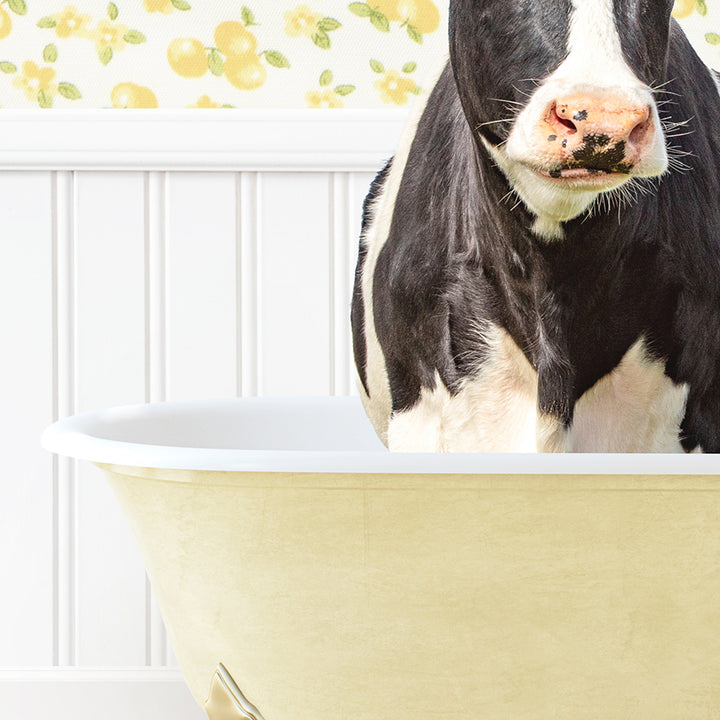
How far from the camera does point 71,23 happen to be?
49.0 inches

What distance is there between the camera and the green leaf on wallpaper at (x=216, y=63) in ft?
4.09

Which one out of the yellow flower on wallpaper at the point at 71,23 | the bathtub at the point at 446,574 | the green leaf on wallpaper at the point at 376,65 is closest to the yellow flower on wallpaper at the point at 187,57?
the yellow flower on wallpaper at the point at 71,23

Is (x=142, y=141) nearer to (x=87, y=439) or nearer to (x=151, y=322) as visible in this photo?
(x=151, y=322)

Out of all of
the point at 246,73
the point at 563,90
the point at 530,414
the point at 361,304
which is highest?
the point at 246,73

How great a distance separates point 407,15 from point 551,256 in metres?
0.65

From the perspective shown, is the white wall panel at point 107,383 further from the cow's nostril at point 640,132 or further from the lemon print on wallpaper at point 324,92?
the cow's nostril at point 640,132

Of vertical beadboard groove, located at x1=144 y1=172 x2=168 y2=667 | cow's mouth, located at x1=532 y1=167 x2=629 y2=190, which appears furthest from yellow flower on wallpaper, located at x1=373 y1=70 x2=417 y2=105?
cow's mouth, located at x1=532 y1=167 x2=629 y2=190

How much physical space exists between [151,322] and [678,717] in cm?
84

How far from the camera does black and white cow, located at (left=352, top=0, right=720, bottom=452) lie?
625 millimetres

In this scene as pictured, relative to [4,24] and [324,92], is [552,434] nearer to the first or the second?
[324,92]

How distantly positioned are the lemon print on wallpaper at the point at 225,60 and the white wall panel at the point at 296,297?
18 centimetres

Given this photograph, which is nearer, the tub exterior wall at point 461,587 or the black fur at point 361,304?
the tub exterior wall at point 461,587

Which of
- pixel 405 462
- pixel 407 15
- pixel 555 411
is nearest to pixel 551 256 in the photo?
pixel 555 411

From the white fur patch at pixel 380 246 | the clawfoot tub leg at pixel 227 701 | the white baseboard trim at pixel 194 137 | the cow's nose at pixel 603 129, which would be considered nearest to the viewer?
the cow's nose at pixel 603 129
